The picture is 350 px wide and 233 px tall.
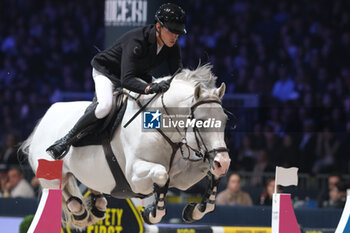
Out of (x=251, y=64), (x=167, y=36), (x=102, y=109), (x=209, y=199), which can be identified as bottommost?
(x=251, y=64)

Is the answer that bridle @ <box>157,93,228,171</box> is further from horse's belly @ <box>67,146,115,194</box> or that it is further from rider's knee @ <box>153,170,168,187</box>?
horse's belly @ <box>67,146,115,194</box>

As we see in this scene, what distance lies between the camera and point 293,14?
41.4 feet

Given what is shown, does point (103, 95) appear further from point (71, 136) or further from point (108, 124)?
point (71, 136)

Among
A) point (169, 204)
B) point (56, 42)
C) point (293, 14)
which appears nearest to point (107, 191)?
point (169, 204)

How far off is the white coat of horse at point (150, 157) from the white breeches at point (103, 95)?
0.16 metres

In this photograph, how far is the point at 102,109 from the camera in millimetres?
5176

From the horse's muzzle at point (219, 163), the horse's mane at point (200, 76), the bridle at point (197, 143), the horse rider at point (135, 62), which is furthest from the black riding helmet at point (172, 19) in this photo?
the horse's muzzle at point (219, 163)

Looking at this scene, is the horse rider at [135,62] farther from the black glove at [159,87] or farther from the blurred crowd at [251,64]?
the blurred crowd at [251,64]

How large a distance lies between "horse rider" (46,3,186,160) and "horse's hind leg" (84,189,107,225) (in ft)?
1.77

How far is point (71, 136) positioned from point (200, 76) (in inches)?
46.8

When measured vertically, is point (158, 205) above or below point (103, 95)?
below

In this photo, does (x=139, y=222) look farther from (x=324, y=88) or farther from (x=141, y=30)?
(x=324, y=88)

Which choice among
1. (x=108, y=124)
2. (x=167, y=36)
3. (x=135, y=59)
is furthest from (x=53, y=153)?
(x=167, y=36)

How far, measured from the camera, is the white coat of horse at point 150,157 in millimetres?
4672
